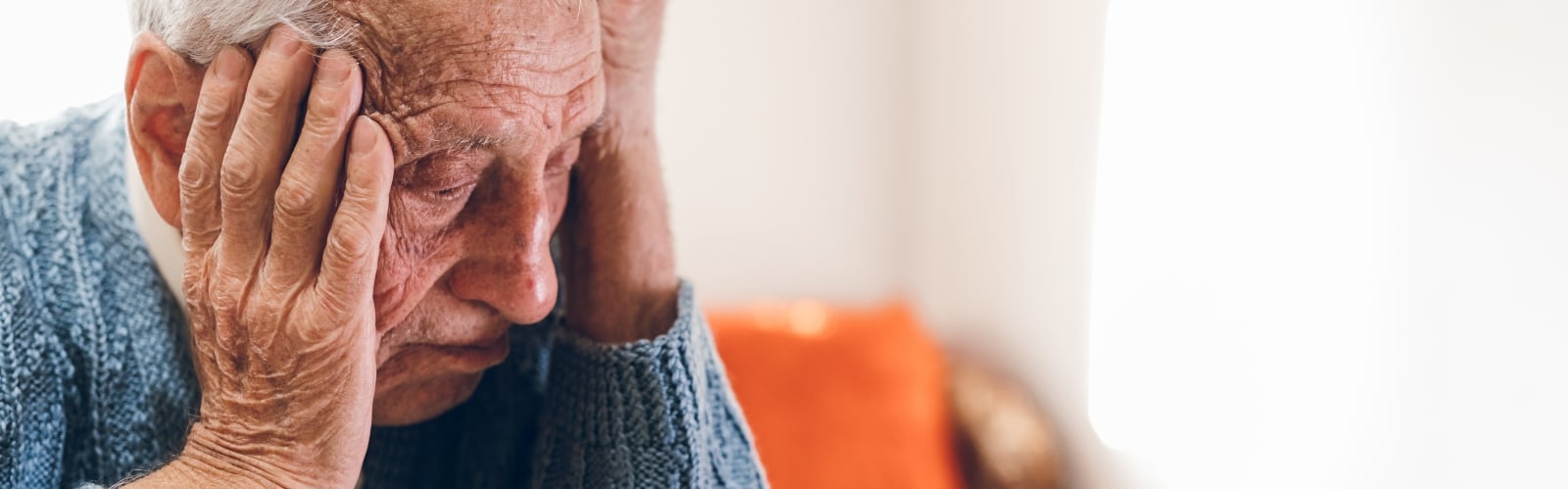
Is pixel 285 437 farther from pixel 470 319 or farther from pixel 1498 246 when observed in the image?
pixel 1498 246

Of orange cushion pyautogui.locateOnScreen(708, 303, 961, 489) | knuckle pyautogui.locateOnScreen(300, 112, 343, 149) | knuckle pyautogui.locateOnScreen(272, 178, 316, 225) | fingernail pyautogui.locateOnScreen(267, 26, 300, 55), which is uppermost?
fingernail pyautogui.locateOnScreen(267, 26, 300, 55)

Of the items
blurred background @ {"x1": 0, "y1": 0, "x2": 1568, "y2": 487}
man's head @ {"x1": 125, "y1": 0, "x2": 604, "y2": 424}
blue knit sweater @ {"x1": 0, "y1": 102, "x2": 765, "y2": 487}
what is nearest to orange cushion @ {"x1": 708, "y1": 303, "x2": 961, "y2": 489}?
blurred background @ {"x1": 0, "y1": 0, "x2": 1568, "y2": 487}

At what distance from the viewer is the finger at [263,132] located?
30.1 inches

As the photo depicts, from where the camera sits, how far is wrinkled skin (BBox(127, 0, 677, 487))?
770 mm

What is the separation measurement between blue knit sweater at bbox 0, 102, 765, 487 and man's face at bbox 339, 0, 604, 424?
11 cm

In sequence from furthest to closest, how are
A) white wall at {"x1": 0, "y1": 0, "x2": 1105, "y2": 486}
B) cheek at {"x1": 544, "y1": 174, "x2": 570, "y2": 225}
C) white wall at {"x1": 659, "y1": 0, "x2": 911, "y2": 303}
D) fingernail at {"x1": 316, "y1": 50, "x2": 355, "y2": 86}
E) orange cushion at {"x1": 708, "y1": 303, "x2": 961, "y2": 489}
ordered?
→ white wall at {"x1": 659, "y1": 0, "x2": 911, "y2": 303} < orange cushion at {"x1": 708, "y1": 303, "x2": 961, "y2": 489} < white wall at {"x1": 0, "y1": 0, "x2": 1105, "y2": 486} < cheek at {"x1": 544, "y1": 174, "x2": 570, "y2": 225} < fingernail at {"x1": 316, "y1": 50, "x2": 355, "y2": 86}

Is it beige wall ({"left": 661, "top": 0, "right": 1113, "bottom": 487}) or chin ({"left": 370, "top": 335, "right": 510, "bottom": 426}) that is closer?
chin ({"left": 370, "top": 335, "right": 510, "bottom": 426})

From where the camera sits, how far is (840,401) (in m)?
2.10

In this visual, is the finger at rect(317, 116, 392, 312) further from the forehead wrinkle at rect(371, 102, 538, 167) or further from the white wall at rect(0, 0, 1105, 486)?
the white wall at rect(0, 0, 1105, 486)

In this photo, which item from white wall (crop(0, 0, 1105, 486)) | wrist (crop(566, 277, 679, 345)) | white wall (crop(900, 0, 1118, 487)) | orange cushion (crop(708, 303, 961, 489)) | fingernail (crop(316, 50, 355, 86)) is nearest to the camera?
fingernail (crop(316, 50, 355, 86))

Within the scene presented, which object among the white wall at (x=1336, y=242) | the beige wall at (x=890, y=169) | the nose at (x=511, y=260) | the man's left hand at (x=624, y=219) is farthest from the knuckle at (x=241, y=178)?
the beige wall at (x=890, y=169)

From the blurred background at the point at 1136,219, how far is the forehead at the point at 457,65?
18.9 inches

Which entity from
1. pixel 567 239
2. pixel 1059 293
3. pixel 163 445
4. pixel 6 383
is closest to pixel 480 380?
pixel 567 239

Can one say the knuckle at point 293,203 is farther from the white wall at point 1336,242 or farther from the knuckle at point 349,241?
the white wall at point 1336,242
